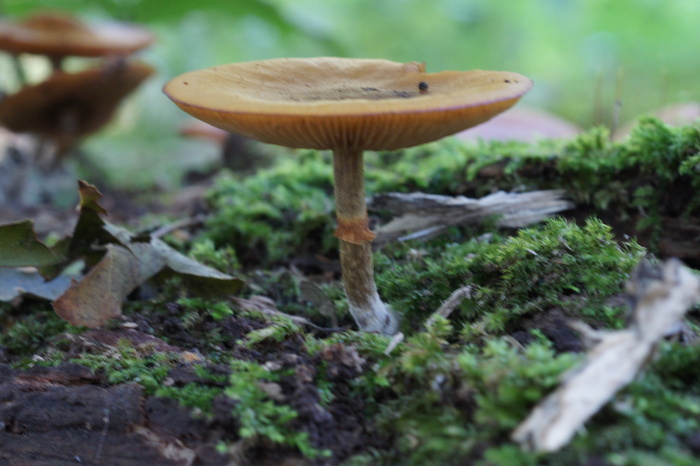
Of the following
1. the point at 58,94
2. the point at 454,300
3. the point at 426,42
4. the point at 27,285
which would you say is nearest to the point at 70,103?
the point at 58,94

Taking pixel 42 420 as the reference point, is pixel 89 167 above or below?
below

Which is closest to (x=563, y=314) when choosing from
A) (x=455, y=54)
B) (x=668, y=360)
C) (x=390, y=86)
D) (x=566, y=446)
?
(x=668, y=360)

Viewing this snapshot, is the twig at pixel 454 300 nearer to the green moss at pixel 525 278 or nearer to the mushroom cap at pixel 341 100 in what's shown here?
the green moss at pixel 525 278

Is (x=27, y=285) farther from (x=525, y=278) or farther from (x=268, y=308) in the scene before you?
(x=525, y=278)

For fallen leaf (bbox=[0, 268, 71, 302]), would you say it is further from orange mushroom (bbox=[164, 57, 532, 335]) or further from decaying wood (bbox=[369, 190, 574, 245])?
decaying wood (bbox=[369, 190, 574, 245])

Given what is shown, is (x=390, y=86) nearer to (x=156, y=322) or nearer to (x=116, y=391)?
(x=156, y=322)

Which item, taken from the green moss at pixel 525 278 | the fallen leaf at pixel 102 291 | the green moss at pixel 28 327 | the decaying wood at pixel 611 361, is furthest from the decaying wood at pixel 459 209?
the green moss at pixel 28 327

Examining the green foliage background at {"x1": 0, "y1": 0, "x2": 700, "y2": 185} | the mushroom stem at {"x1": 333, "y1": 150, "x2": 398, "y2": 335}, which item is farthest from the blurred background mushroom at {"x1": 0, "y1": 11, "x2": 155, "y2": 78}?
the mushroom stem at {"x1": 333, "y1": 150, "x2": 398, "y2": 335}
